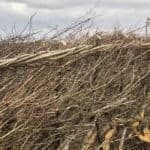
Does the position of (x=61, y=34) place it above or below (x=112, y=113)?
above

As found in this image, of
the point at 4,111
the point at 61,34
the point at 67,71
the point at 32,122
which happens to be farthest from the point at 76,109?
the point at 61,34

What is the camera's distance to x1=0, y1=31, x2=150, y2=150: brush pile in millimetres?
4367

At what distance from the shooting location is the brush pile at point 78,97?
4367 millimetres

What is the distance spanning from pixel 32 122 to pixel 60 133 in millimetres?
447

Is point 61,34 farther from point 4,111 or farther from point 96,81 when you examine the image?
point 4,111

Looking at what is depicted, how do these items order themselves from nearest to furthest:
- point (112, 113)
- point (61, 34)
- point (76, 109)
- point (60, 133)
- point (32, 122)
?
point (32, 122) → point (60, 133) → point (76, 109) → point (112, 113) → point (61, 34)

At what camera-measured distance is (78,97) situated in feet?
17.4

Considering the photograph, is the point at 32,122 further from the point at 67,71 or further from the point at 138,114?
the point at 138,114

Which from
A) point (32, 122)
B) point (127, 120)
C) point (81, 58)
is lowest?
point (127, 120)

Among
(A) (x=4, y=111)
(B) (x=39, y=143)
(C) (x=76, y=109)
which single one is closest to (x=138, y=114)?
(C) (x=76, y=109)

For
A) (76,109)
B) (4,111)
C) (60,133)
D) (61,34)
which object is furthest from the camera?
(61,34)

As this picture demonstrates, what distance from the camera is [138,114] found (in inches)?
252

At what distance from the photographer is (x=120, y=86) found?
6.39 meters

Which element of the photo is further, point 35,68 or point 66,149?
point 66,149
